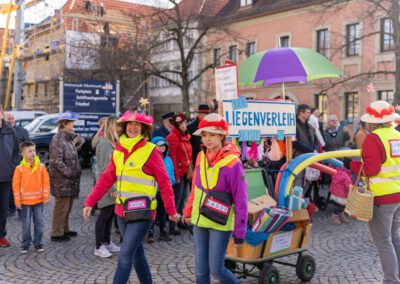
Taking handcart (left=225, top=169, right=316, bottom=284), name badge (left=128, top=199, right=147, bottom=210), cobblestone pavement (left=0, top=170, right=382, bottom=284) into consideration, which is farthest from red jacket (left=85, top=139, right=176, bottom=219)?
cobblestone pavement (left=0, top=170, right=382, bottom=284)

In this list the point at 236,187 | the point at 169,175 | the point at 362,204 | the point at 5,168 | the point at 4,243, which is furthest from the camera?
the point at 169,175

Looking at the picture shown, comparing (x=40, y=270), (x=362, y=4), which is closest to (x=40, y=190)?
(x=40, y=270)

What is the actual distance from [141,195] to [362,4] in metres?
24.0

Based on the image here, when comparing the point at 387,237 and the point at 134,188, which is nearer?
the point at 134,188

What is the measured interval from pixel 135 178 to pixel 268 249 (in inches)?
60.9

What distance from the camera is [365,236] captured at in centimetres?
781

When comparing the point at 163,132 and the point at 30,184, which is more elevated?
the point at 163,132

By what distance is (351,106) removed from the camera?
90.3 ft

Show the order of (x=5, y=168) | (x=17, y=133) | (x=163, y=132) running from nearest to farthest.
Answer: (x=5, y=168) → (x=163, y=132) → (x=17, y=133)

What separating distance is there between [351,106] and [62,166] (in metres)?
22.8

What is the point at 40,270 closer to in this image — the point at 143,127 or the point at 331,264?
the point at 143,127

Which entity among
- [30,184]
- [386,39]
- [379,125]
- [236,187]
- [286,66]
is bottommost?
[30,184]

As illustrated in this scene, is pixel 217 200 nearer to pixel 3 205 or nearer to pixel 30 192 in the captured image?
pixel 30 192

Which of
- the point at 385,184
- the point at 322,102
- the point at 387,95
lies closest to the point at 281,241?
the point at 385,184
